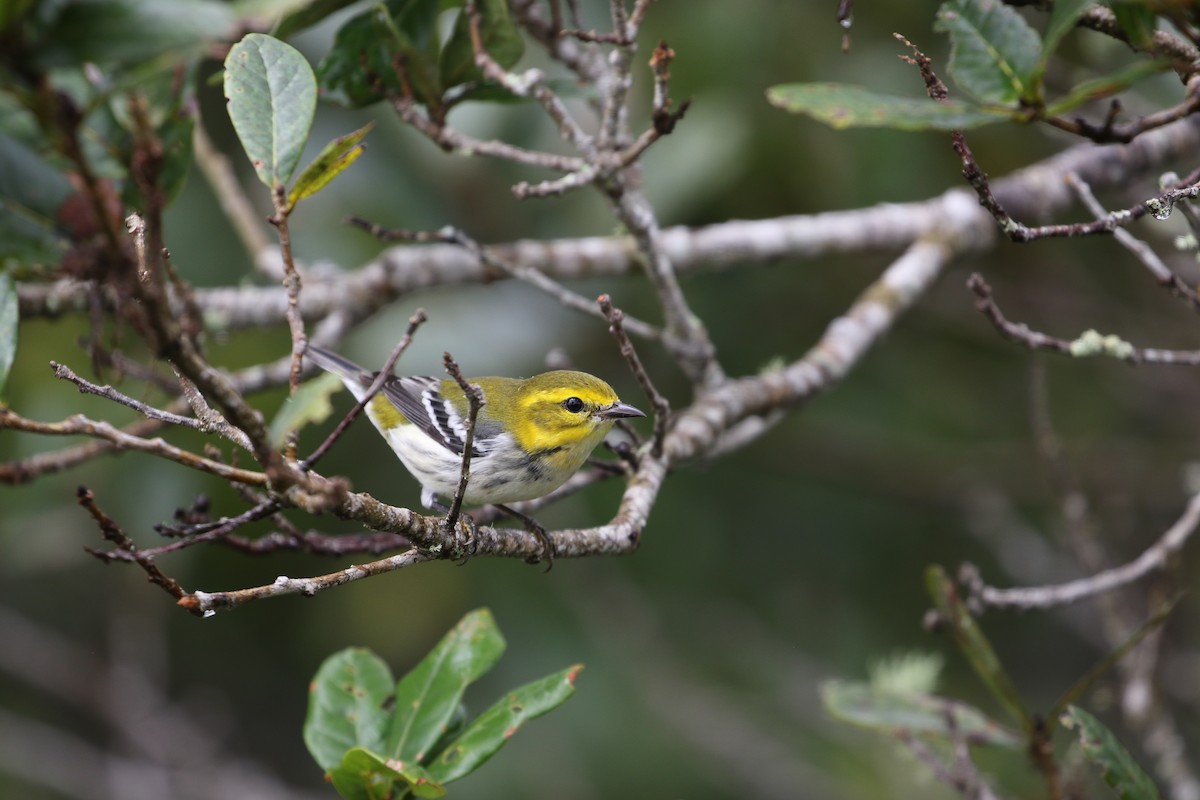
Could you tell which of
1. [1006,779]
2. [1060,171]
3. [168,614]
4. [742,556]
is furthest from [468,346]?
[1006,779]

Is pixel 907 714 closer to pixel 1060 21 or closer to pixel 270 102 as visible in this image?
pixel 1060 21

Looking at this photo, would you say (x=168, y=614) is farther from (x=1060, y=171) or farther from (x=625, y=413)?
(x=1060, y=171)

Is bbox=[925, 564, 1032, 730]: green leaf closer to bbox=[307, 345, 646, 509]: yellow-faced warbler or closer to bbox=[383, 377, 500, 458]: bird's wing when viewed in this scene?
bbox=[307, 345, 646, 509]: yellow-faced warbler

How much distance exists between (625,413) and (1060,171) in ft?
6.26

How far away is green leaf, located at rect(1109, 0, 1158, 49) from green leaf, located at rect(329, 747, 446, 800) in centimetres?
172

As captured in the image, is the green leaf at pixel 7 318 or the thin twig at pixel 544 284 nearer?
the green leaf at pixel 7 318

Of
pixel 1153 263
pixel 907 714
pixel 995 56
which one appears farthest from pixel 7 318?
pixel 1153 263

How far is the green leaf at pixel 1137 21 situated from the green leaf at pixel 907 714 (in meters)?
1.72

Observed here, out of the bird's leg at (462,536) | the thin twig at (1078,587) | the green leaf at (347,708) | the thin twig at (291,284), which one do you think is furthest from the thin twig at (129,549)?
the thin twig at (1078,587)

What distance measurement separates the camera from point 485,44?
2.94 m

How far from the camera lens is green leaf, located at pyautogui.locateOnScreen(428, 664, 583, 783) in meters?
2.11

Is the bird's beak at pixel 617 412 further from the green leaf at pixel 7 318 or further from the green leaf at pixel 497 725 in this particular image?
the green leaf at pixel 7 318

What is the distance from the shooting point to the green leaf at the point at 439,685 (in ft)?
7.41

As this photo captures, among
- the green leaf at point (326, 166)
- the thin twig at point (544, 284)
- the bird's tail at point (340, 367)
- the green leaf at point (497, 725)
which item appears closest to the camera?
the green leaf at point (326, 166)
